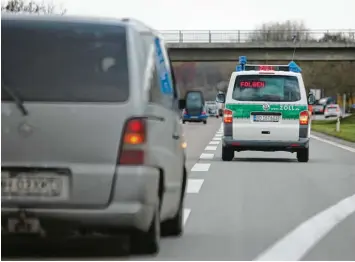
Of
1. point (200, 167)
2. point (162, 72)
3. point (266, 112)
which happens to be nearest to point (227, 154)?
point (266, 112)

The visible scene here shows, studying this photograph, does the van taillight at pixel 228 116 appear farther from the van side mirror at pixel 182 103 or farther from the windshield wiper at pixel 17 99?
the windshield wiper at pixel 17 99

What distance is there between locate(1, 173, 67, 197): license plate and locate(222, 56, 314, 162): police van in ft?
49.1

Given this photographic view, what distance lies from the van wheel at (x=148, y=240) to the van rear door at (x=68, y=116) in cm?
65

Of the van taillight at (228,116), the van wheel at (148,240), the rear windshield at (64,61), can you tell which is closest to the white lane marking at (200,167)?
the van taillight at (228,116)

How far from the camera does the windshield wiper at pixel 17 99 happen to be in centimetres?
781

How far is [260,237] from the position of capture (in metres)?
9.76

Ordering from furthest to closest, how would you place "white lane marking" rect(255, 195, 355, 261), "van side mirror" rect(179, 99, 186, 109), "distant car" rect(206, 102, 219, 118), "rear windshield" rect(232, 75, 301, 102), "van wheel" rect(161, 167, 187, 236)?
"distant car" rect(206, 102, 219, 118) < "rear windshield" rect(232, 75, 301, 102) < "van side mirror" rect(179, 99, 186, 109) < "van wheel" rect(161, 167, 187, 236) < "white lane marking" rect(255, 195, 355, 261)

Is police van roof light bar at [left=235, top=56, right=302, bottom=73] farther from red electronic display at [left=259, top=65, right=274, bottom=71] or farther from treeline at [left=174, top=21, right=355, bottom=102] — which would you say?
treeline at [left=174, top=21, right=355, bottom=102]

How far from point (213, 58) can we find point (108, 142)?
72.5 metres

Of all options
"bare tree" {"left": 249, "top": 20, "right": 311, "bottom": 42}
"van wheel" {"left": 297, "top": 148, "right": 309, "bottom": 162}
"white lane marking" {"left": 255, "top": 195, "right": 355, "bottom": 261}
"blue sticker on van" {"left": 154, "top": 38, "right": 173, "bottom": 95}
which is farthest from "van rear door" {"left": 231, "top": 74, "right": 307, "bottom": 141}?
"bare tree" {"left": 249, "top": 20, "right": 311, "bottom": 42}

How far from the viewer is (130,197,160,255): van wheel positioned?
8.28 metres

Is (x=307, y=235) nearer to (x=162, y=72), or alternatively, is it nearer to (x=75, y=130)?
(x=162, y=72)

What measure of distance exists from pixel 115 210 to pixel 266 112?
Result: 50.1ft

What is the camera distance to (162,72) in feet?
29.0
